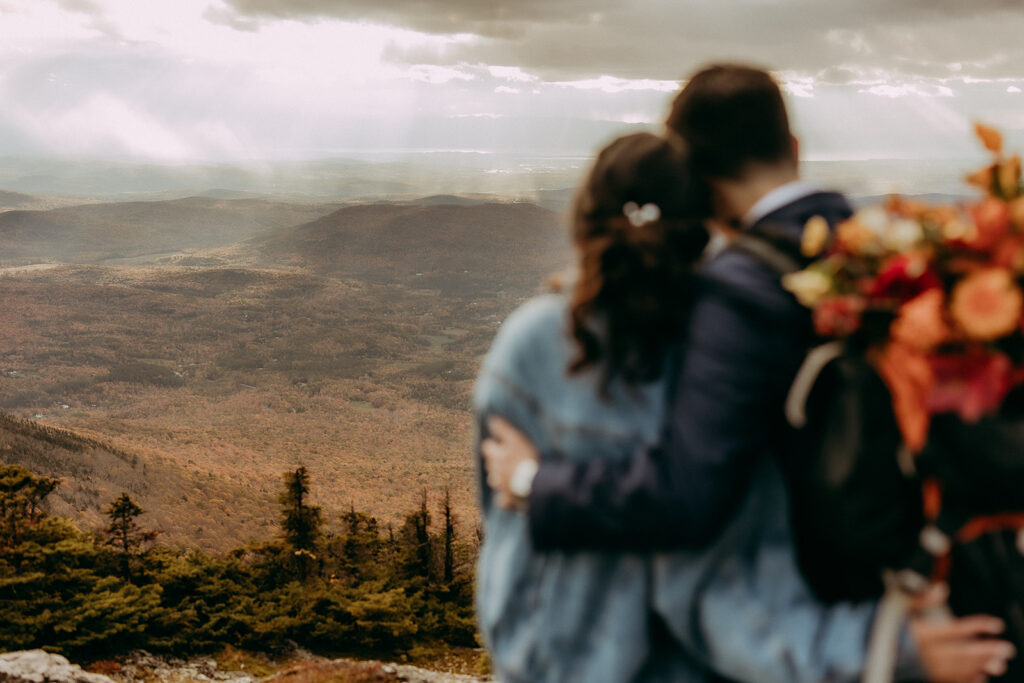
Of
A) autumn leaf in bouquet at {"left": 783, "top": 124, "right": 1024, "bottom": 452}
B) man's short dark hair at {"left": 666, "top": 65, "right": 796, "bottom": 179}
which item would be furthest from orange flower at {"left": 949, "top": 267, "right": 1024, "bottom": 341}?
man's short dark hair at {"left": 666, "top": 65, "right": 796, "bottom": 179}

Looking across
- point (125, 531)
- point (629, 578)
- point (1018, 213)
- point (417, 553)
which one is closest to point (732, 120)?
point (1018, 213)

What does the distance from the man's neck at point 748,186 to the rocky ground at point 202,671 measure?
5681 millimetres

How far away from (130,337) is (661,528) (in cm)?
14738

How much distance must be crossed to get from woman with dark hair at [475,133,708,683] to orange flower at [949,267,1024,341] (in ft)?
1.38

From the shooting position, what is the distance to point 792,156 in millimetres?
1567

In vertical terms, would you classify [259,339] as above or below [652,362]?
below

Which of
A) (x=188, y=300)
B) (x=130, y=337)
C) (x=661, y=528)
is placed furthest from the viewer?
(x=188, y=300)

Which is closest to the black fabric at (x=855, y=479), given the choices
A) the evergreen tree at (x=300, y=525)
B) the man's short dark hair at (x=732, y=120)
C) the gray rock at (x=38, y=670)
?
the man's short dark hair at (x=732, y=120)

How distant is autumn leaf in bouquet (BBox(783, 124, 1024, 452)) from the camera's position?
110 centimetres

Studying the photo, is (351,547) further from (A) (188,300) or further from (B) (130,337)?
(A) (188,300)

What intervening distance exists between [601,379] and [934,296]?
54 cm

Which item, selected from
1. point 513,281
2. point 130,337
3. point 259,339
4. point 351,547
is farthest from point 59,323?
point 351,547

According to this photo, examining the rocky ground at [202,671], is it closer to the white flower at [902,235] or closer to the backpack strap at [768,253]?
the backpack strap at [768,253]

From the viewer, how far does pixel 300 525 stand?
14203 millimetres
